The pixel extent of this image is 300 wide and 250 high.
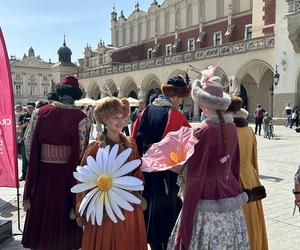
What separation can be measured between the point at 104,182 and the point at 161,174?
0.94 metres

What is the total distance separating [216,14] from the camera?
3544cm

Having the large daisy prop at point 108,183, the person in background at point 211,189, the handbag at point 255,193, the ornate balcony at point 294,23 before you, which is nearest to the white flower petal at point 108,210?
the large daisy prop at point 108,183

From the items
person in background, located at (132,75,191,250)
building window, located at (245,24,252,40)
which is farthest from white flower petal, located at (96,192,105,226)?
building window, located at (245,24,252,40)

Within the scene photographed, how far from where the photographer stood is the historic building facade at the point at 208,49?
2256 cm

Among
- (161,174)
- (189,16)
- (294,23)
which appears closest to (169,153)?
(161,174)

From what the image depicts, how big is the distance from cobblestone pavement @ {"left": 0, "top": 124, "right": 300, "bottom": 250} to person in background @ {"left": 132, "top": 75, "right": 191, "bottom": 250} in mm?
1327

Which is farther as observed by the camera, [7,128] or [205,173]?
[7,128]

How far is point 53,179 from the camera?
135 inches

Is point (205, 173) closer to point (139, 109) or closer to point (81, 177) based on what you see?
point (81, 177)

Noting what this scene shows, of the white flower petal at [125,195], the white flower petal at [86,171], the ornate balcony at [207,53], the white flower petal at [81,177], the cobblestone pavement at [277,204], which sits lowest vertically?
the cobblestone pavement at [277,204]

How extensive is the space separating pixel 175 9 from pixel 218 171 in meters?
38.7

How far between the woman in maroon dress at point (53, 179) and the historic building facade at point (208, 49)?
42.1 ft

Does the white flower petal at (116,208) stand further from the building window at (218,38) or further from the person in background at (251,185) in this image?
the building window at (218,38)

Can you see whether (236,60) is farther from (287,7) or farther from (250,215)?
(250,215)
